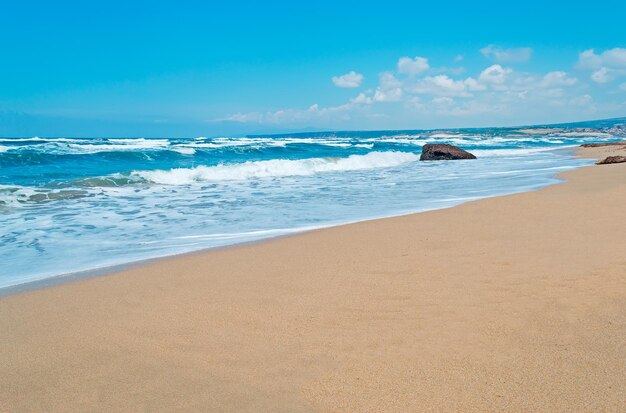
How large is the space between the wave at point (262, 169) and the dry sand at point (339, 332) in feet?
40.3

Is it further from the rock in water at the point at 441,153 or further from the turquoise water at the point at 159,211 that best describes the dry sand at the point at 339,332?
the rock in water at the point at 441,153

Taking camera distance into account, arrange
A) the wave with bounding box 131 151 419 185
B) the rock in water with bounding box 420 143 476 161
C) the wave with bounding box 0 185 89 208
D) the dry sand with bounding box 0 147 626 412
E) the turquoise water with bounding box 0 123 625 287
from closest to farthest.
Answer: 1. the dry sand with bounding box 0 147 626 412
2. the turquoise water with bounding box 0 123 625 287
3. the wave with bounding box 0 185 89 208
4. the wave with bounding box 131 151 419 185
5. the rock in water with bounding box 420 143 476 161

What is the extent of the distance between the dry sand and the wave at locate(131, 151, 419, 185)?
12295 millimetres

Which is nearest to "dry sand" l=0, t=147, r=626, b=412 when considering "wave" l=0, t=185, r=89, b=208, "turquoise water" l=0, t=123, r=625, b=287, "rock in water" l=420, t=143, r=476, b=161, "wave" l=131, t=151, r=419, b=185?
"turquoise water" l=0, t=123, r=625, b=287

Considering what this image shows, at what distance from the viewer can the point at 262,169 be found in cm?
1941

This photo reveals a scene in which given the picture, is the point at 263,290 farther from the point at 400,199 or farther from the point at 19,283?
the point at 400,199

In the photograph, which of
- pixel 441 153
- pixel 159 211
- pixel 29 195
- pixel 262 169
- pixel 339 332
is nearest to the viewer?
pixel 339 332

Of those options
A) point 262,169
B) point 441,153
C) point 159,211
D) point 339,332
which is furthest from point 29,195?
point 441,153

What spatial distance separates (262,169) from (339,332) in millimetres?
16870

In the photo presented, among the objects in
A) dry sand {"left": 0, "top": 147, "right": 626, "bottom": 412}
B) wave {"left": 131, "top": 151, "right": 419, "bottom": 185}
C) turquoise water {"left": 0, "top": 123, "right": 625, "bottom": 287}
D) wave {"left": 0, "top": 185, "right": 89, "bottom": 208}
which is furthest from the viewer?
wave {"left": 131, "top": 151, "right": 419, "bottom": 185}

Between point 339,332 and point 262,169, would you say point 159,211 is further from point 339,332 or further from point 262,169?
point 262,169

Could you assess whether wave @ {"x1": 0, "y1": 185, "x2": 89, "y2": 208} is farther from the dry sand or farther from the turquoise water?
the dry sand

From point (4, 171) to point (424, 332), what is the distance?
21064mm

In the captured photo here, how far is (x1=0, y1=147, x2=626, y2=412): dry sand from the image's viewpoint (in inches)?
85.9
